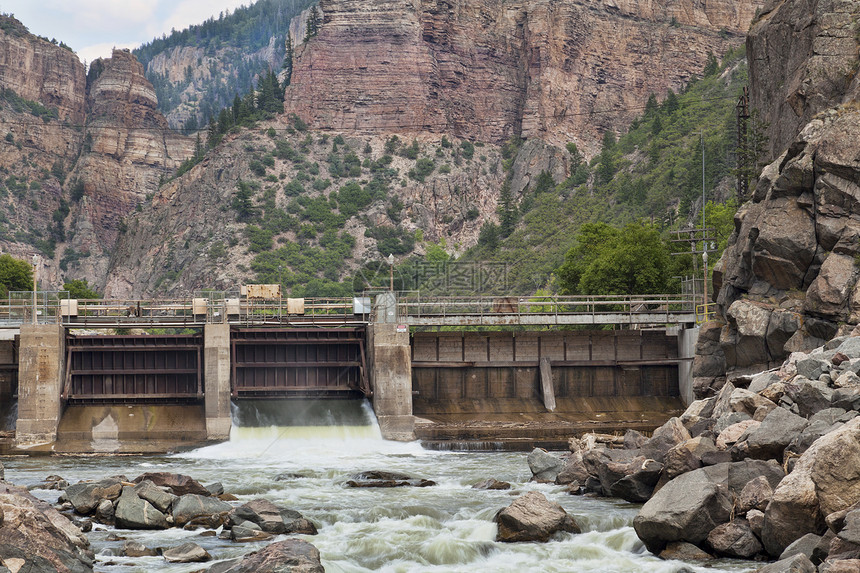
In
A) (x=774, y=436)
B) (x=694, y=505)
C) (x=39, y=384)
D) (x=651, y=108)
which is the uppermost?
(x=651, y=108)

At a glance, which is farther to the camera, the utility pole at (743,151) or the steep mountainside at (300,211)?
the steep mountainside at (300,211)

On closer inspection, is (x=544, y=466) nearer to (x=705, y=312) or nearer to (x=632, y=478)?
(x=632, y=478)

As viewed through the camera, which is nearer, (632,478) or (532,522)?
(532,522)

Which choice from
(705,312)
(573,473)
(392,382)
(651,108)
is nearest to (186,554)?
(573,473)

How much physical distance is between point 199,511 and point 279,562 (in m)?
7.80

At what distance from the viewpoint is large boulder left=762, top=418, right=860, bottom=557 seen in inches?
→ 953

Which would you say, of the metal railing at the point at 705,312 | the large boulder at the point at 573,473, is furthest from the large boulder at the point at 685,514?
the metal railing at the point at 705,312

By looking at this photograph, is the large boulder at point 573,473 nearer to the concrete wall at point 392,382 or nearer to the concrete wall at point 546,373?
the concrete wall at point 392,382

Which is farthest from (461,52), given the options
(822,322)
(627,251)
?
(822,322)

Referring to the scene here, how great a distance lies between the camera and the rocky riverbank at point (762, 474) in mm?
24172

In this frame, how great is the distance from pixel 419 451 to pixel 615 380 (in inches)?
540

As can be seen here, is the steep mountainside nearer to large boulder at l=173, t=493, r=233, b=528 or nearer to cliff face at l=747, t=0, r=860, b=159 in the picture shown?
cliff face at l=747, t=0, r=860, b=159

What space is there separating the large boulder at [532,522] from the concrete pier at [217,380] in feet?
74.7

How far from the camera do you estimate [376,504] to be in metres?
33.3
